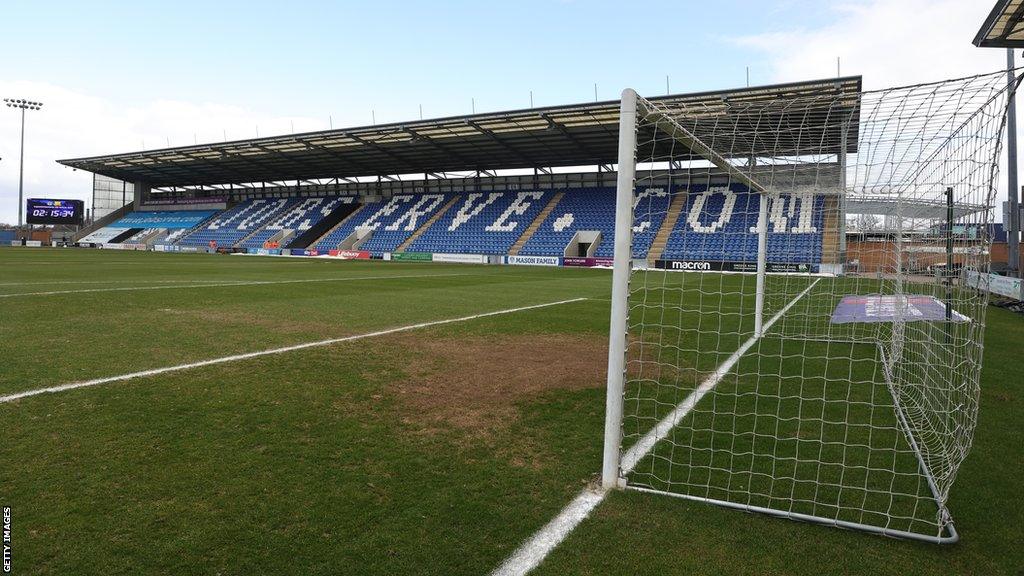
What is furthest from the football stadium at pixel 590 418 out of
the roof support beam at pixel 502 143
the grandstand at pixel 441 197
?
the roof support beam at pixel 502 143

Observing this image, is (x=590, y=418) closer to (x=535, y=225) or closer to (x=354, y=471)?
(x=354, y=471)

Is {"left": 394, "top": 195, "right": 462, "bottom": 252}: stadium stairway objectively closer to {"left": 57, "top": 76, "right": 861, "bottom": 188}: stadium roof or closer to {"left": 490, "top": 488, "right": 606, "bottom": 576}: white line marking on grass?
{"left": 57, "top": 76, "right": 861, "bottom": 188}: stadium roof

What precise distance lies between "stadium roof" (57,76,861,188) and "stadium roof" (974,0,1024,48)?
5.94 meters

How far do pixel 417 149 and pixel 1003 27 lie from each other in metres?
31.0

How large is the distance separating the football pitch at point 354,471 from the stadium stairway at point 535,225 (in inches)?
1195

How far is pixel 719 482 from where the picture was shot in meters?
3.38

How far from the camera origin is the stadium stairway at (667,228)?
33031mm

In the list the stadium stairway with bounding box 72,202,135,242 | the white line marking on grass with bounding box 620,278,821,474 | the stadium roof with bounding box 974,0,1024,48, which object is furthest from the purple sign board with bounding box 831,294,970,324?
the stadium stairway with bounding box 72,202,135,242

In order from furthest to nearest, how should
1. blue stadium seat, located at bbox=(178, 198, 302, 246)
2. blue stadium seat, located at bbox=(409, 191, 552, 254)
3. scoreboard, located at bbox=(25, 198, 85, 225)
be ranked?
scoreboard, located at bbox=(25, 198, 85, 225), blue stadium seat, located at bbox=(178, 198, 302, 246), blue stadium seat, located at bbox=(409, 191, 552, 254)

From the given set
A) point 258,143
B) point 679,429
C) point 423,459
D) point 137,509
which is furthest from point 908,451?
point 258,143

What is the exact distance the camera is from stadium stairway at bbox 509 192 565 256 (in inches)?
1470

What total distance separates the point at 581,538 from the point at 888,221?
27.2 ft

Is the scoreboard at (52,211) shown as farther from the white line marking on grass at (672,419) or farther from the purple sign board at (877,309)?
the white line marking on grass at (672,419)

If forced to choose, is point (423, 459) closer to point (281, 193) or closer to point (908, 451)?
point (908, 451)
